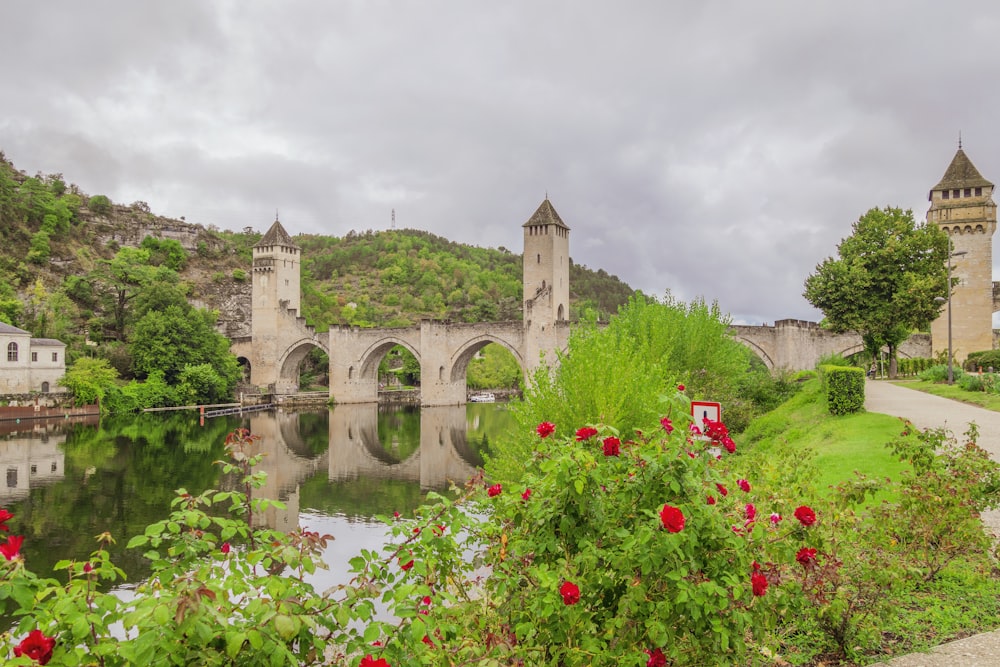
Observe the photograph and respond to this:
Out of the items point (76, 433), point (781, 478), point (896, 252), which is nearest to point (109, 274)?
point (76, 433)

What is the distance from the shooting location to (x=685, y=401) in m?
3.40

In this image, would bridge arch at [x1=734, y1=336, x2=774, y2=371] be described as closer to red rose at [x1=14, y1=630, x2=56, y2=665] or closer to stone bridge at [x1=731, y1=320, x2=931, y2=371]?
stone bridge at [x1=731, y1=320, x2=931, y2=371]

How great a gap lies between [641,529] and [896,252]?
26815 millimetres

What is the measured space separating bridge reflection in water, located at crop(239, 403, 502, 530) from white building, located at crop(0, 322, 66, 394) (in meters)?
10.7

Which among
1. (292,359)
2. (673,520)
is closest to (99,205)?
(292,359)

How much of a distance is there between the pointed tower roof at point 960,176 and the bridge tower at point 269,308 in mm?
43660

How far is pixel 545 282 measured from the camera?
147 feet

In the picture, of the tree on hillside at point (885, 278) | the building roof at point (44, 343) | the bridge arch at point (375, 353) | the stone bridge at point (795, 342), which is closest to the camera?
the tree on hillside at point (885, 278)

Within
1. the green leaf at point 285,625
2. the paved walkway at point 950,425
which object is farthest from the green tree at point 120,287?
the green leaf at point 285,625

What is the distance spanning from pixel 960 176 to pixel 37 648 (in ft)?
147

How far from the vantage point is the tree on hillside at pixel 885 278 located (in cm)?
2483

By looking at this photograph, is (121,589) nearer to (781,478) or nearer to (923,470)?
(781,478)

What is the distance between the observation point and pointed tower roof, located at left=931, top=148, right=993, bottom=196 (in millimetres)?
35844

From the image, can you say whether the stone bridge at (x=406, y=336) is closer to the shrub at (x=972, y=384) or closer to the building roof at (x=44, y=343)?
the building roof at (x=44, y=343)
